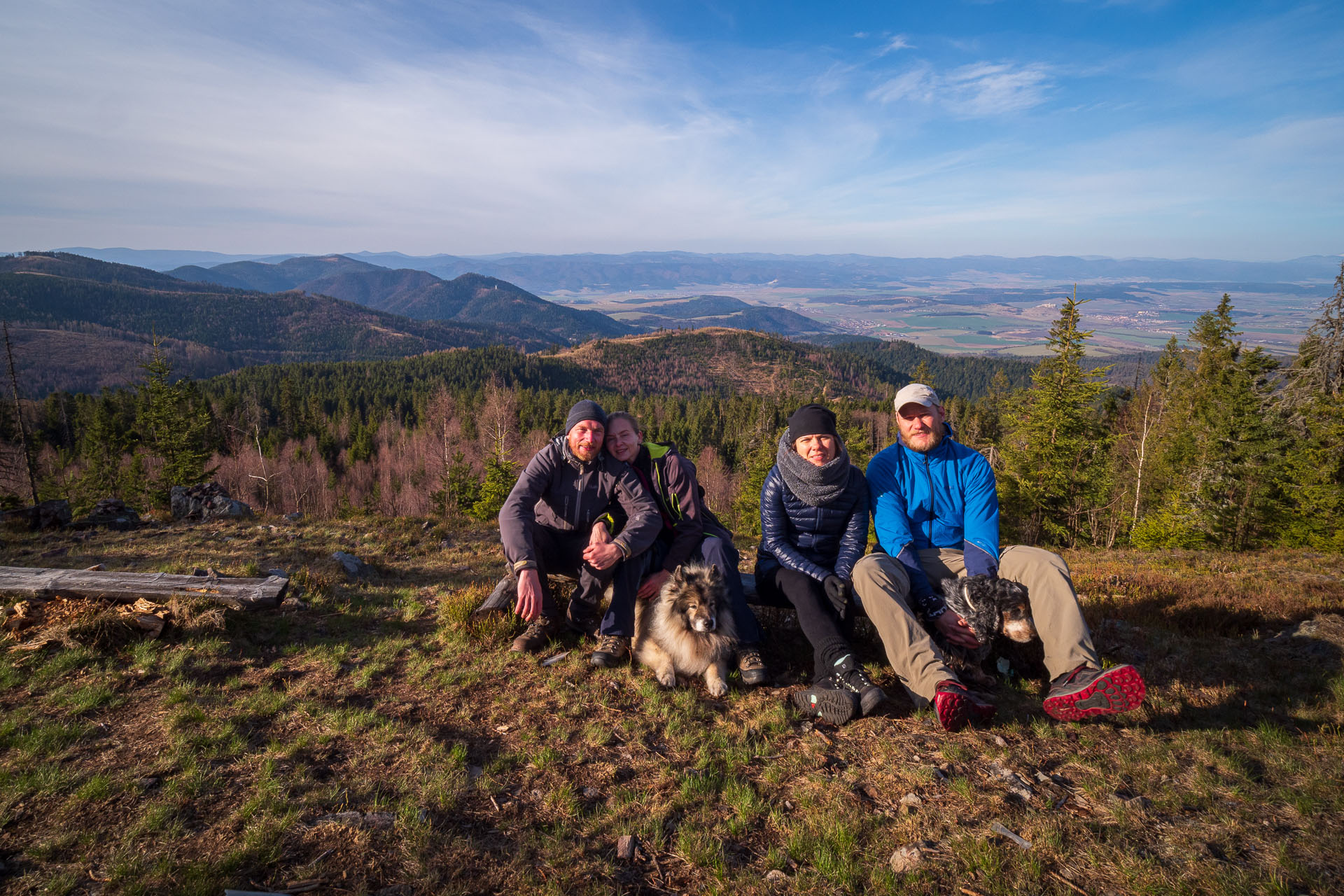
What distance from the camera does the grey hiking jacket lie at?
197 inches

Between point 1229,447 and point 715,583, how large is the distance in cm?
2035

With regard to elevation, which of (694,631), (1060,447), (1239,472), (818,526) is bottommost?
(1239,472)

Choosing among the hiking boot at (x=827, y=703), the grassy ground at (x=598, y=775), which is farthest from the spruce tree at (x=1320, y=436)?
the hiking boot at (x=827, y=703)

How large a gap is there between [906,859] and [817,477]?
267cm

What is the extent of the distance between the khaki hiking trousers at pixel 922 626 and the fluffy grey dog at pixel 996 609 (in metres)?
0.09

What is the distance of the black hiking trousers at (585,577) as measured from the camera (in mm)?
5094

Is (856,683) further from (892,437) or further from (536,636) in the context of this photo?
(892,437)

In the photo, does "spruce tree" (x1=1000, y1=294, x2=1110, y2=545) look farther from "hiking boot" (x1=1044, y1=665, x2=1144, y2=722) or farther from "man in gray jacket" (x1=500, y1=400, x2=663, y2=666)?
"man in gray jacket" (x1=500, y1=400, x2=663, y2=666)

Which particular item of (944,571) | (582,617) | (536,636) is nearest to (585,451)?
(582,617)

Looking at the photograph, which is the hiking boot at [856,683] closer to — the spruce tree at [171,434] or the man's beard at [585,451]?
the man's beard at [585,451]

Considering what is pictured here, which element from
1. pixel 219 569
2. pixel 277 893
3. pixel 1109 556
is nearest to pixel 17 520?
pixel 219 569

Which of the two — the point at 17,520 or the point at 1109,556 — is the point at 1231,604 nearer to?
the point at 1109,556

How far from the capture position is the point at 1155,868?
2617 mm

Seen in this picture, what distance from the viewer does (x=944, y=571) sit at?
4875mm
